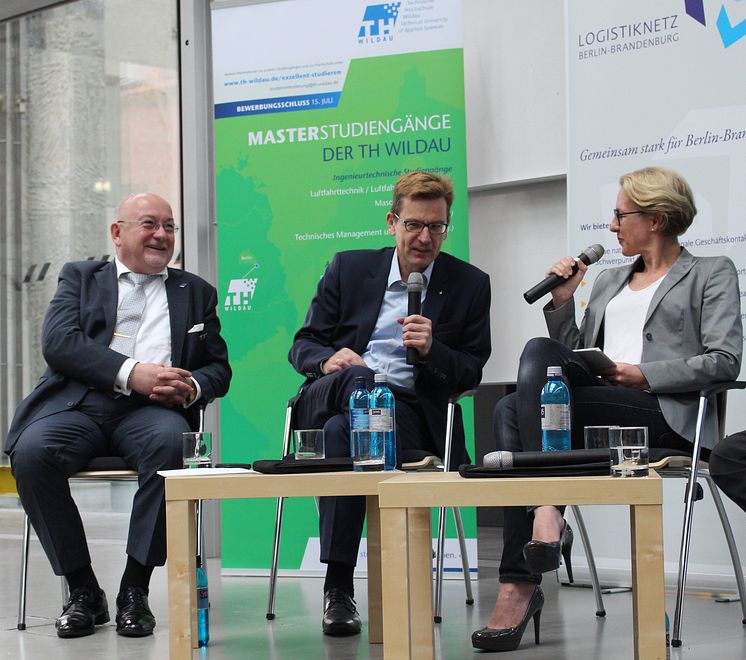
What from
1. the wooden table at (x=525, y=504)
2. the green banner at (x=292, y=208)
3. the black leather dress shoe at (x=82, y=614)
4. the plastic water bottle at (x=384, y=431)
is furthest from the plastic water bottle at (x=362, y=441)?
the green banner at (x=292, y=208)

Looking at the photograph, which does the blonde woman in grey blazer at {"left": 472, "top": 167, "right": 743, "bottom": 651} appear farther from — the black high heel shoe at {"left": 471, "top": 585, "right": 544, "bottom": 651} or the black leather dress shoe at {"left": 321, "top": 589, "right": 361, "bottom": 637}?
the black leather dress shoe at {"left": 321, "top": 589, "right": 361, "bottom": 637}

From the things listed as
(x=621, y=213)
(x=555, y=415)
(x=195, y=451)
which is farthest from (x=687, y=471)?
(x=195, y=451)

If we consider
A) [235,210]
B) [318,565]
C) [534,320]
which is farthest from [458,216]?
[318,565]

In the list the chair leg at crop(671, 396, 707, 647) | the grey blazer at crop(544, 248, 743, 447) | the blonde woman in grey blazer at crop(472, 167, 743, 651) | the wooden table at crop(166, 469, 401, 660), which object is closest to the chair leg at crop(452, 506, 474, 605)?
the blonde woman in grey blazer at crop(472, 167, 743, 651)

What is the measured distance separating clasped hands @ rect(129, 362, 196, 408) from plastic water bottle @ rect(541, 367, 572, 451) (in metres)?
1.21

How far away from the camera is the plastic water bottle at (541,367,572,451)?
9.18 feet

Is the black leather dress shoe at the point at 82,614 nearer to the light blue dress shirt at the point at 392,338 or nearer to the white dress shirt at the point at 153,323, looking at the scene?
the white dress shirt at the point at 153,323

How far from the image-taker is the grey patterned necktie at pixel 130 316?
3.64 metres

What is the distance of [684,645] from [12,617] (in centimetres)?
206

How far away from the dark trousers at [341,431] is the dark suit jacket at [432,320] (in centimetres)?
6

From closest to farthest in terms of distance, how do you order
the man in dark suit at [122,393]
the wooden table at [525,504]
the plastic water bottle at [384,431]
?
1. the wooden table at [525,504]
2. the plastic water bottle at [384,431]
3. the man in dark suit at [122,393]

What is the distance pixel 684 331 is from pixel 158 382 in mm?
1594

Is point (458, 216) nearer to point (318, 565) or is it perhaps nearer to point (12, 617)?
point (318, 565)

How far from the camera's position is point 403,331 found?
133 inches
